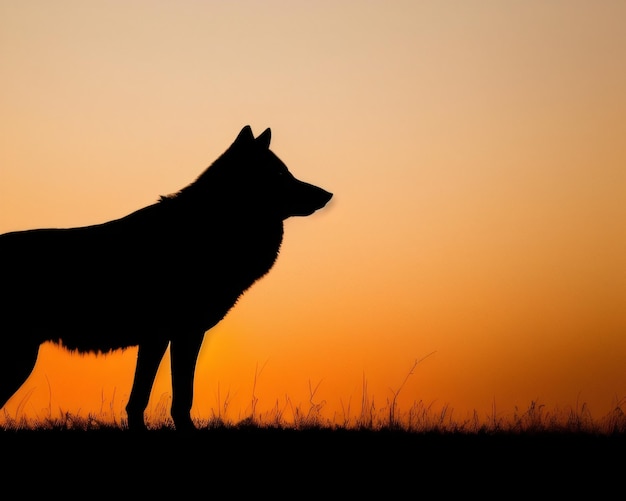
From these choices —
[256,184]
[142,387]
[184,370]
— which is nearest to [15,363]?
[142,387]

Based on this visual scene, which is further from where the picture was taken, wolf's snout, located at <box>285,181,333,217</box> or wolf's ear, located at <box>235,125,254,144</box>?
wolf's snout, located at <box>285,181,333,217</box>

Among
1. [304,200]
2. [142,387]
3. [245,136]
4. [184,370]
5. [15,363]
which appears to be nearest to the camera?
[15,363]

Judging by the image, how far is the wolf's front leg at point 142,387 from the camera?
695cm

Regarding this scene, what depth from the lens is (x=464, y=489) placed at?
4.80 metres

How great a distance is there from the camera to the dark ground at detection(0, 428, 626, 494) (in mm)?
4703

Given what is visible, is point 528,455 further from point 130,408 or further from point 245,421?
point 130,408

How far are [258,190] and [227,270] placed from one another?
0.83m

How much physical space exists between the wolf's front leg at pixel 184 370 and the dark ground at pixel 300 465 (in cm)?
51

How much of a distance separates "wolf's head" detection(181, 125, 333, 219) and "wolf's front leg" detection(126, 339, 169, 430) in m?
1.59

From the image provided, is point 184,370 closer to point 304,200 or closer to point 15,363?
point 15,363

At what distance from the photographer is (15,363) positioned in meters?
6.63

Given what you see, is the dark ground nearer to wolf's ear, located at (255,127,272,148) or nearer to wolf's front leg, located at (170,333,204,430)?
wolf's front leg, located at (170,333,204,430)

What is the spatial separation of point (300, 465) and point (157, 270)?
2847 mm

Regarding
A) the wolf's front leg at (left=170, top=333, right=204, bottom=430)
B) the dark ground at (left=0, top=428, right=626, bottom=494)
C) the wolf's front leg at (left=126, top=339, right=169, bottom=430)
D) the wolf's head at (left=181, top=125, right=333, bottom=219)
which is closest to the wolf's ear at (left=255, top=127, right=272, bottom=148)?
the wolf's head at (left=181, top=125, right=333, bottom=219)
